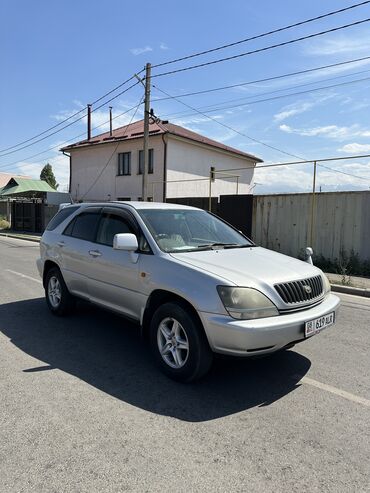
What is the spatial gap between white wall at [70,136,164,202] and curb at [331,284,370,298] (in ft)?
50.1

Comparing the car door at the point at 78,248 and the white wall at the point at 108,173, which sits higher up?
the white wall at the point at 108,173

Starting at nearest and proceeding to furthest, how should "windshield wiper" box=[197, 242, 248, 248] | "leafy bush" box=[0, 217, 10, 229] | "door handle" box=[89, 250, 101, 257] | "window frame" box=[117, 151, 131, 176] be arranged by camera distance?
"windshield wiper" box=[197, 242, 248, 248]
"door handle" box=[89, 250, 101, 257]
"window frame" box=[117, 151, 131, 176]
"leafy bush" box=[0, 217, 10, 229]

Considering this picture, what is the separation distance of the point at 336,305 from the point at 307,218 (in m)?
8.80

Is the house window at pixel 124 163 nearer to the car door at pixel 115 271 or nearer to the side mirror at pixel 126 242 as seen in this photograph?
the car door at pixel 115 271

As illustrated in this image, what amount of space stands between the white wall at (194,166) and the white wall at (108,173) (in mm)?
729

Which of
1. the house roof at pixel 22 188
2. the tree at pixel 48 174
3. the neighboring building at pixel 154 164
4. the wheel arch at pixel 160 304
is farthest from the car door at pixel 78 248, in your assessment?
the tree at pixel 48 174

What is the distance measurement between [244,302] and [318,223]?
956cm

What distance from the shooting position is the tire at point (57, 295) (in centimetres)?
593

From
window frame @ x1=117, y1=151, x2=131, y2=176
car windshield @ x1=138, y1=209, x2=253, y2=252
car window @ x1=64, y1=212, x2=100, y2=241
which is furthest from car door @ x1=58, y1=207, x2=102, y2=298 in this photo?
window frame @ x1=117, y1=151, x2=131, y2=176

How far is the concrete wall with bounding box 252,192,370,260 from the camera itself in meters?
11.5

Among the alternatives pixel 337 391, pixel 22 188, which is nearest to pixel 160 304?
pixel 337 391

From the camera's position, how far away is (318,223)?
12289mm

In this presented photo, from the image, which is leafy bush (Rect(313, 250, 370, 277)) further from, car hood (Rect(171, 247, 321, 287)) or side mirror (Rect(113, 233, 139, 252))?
side mirror (Rect(113, 233, 139, 252))

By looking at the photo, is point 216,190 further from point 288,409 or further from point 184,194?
point 288,409
